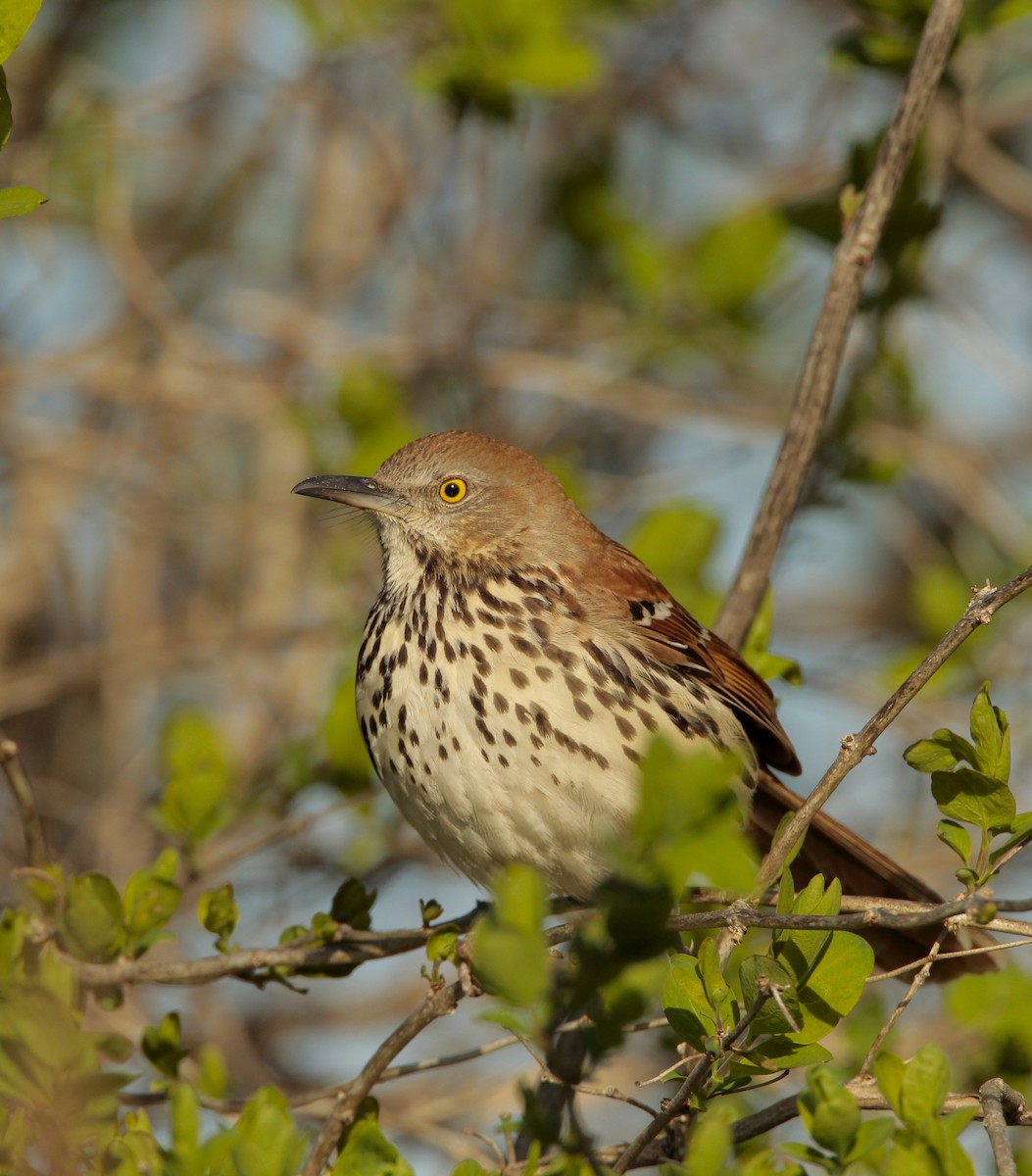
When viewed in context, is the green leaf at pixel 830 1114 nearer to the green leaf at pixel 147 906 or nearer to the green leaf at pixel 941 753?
the green leaf at pixel 941 753

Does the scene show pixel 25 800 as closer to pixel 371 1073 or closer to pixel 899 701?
pixel 371 1073

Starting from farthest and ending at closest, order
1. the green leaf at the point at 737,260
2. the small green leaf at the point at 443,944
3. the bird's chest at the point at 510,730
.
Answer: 1. the green leaf at the point at 737,260
2. the bird's chest at the point at 510,730
3. the small green leaf at the point at 443,944

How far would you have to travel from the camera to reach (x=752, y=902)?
2396 millimetres

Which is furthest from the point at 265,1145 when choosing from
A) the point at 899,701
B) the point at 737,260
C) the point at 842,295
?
the point at 737,260

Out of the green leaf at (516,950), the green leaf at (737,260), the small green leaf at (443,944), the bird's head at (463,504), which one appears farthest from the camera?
the green leaf at (737,260)

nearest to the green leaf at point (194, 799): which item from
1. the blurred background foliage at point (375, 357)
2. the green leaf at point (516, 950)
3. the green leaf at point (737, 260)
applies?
the blurred background foliage at point (375, 357)

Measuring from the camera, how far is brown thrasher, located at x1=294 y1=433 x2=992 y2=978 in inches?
126

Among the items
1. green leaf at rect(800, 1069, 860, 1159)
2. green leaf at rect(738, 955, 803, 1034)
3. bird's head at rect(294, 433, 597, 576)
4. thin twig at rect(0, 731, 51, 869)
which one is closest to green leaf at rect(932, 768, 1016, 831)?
green leaf at rect(738, 955, 803, 1034)

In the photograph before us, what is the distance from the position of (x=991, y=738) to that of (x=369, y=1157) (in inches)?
45.7

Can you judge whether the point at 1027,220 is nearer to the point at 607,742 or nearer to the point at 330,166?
the point at 330,166

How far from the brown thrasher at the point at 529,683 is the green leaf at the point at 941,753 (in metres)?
0.91

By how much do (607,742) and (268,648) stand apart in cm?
184

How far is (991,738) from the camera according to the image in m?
2.29

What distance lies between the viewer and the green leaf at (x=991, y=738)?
2279mm
